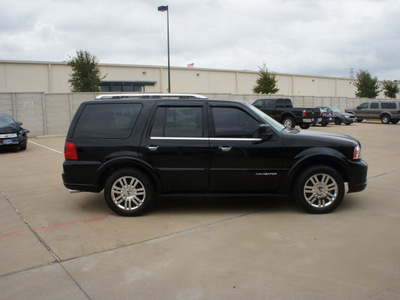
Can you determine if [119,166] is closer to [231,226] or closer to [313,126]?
[231,226]

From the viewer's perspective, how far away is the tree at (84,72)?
2859 centimetres

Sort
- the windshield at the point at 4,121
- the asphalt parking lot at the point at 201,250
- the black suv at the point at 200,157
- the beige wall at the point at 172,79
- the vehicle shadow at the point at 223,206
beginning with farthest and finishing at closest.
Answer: the beige wall at the point at 172,79, the windshield at the point at 4,121, the vehicle shadow at the point at 223,206, the black suv at the point at 200,157, the asphalt parking lot at the point at 201,250

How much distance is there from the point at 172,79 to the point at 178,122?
3922 centimetres

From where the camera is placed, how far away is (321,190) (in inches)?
218

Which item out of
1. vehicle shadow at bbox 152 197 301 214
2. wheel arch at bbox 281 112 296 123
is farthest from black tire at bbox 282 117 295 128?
vehicle shadow at bbox 152 197 301 214

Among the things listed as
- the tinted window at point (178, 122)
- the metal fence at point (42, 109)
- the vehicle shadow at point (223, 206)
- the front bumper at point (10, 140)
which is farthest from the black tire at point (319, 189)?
the metal fence at point (42, 109)

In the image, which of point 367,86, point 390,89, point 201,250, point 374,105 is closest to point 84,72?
point 374,105

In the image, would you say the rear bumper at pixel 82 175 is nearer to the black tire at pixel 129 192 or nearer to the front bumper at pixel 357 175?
the black tire at pixel 129 192

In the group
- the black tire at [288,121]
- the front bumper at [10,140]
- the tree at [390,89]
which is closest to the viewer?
the front bumper at [10,140]

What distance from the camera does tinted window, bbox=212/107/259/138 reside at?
557 centimetres

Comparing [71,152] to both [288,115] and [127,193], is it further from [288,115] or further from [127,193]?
[288,115]

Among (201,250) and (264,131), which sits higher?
(264,131)

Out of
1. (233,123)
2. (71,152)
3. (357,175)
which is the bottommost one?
(357,175)

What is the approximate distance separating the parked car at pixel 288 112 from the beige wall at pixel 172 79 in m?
18.3
